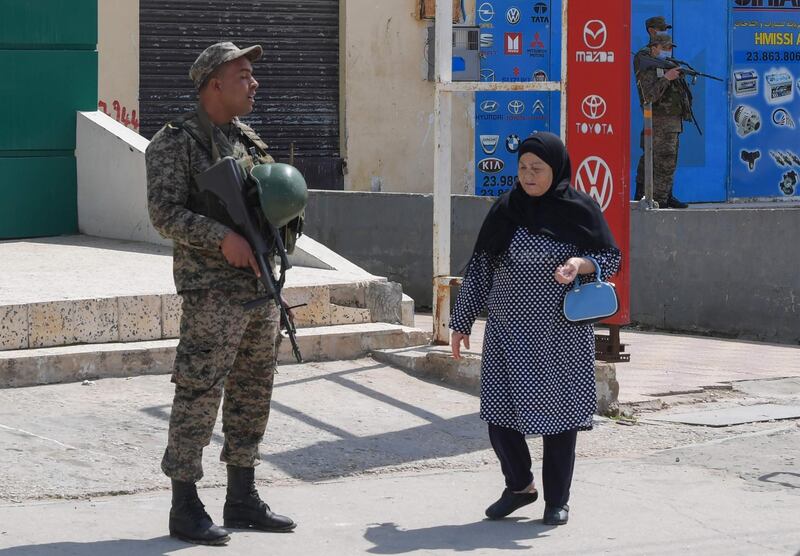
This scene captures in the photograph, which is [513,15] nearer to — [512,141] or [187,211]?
[512,141]

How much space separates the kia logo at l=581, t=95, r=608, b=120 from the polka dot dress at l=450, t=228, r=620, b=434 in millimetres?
2157

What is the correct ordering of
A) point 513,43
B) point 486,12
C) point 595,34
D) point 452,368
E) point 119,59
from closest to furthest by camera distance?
1. point 595,34
2. point 452,368
3. point 119,59
4. point 486,12
5. point 513,43

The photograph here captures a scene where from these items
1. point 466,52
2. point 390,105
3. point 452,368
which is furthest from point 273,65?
point 452,368

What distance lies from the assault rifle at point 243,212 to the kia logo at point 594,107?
299 cm

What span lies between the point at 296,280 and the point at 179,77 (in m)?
7.51

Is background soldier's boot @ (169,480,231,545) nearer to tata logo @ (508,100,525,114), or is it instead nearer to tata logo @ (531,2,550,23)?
tata logo @ (508,100,525,114)

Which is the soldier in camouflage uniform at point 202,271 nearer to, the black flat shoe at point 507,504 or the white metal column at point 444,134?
the black flat shoe at point 507,504

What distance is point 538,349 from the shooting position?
5.14 m

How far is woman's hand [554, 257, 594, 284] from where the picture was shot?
16.4ft

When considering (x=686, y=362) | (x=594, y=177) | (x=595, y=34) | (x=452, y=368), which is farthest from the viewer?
(x=686, y=362)

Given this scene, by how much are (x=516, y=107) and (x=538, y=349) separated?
11.5 meters

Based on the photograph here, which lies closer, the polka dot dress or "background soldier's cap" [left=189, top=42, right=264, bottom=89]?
"background soldier's cap" [left=189, top=42, right=264, bottom=89]

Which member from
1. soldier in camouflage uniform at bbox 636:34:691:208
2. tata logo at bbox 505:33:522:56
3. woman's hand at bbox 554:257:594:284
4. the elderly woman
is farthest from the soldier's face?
tata logo at bbox 505:33:522:56

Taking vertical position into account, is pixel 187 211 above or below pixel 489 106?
below
